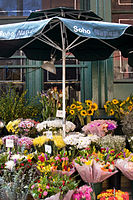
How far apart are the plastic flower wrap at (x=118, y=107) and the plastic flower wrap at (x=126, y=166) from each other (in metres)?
1.91

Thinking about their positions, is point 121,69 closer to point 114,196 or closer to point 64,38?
point 64,38

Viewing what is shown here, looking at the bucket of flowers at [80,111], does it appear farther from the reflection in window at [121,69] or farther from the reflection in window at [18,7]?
the reflection in window at [18,7]

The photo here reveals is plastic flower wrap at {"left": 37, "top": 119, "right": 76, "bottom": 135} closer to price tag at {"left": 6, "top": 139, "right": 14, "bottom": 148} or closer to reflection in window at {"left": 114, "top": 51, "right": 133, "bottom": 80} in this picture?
price tag at {"left": 6, "top": 139, "right": 14, "bottom": 148}

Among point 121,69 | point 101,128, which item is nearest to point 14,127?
point 101,128

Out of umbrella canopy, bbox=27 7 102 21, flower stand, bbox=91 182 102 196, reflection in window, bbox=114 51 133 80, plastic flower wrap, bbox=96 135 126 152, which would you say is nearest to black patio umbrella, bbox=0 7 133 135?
umbrella canopy, bbox=27 7 102 21

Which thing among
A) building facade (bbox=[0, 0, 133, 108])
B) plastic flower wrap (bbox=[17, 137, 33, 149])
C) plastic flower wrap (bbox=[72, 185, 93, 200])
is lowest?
plastic flower wrap (bbox=[72, 185, 93, 200])

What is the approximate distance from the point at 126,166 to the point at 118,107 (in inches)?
91.5

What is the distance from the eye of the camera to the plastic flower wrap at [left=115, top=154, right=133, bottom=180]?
123 inches

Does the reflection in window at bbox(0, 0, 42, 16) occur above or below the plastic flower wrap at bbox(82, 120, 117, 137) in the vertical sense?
above

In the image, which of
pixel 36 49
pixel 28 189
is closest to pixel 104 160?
pixel 28 189

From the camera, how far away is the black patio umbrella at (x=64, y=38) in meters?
3.24

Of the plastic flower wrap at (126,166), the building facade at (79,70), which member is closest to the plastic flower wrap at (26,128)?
the building facade at (79,70)

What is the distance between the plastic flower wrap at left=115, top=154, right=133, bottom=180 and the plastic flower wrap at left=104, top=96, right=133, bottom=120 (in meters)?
1.91

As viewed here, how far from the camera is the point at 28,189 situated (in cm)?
300
